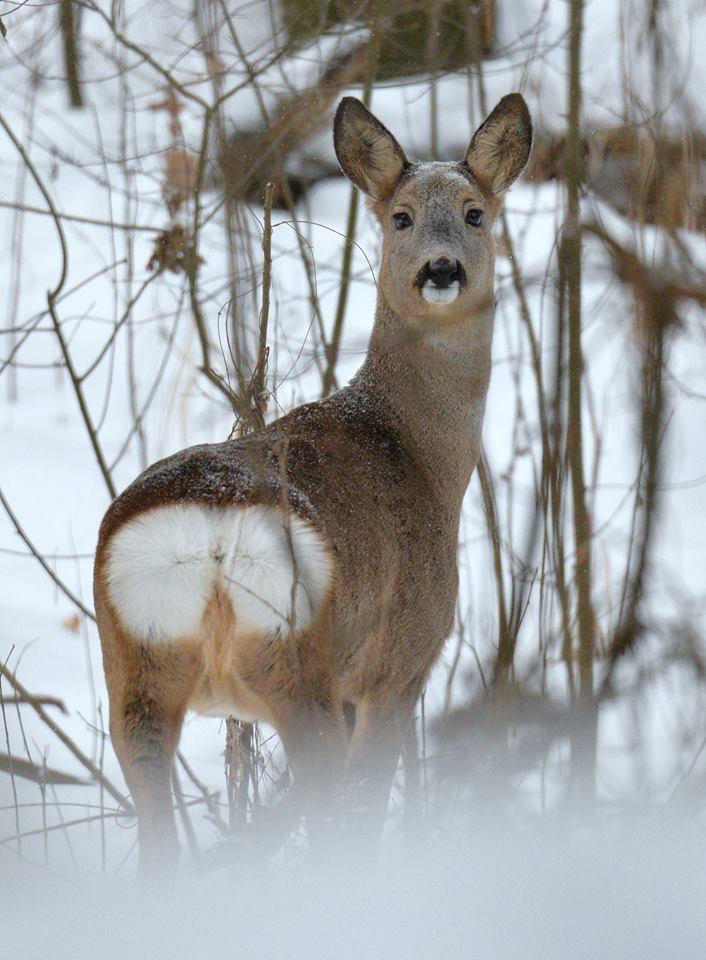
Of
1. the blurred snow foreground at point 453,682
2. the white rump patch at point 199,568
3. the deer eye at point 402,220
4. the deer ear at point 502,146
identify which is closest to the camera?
the blurred snow foreground at point 453,682

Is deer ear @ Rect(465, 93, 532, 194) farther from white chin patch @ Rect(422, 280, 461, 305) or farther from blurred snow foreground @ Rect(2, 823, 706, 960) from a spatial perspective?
blurred snow foreground @ Rect(2, 823, 706, 960)

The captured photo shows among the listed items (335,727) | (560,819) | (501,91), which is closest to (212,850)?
(335,727)

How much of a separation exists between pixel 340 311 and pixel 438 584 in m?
1.70

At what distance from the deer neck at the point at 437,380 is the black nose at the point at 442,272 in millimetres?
254

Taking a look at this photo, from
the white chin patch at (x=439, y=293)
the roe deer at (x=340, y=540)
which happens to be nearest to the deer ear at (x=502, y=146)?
the roe deer at (x=340, y=540)

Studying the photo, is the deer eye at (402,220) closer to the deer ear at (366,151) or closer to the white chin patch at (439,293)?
the deer ear at (366,151)

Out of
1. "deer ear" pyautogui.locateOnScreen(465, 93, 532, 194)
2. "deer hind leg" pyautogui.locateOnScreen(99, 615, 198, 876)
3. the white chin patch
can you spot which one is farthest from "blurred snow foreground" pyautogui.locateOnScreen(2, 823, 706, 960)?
"deer ear" pyautogui.locateOnScreen(465, 93, 532, 194)

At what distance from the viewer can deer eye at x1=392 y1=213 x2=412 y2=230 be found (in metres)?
4.39

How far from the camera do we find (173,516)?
2938 millimetres

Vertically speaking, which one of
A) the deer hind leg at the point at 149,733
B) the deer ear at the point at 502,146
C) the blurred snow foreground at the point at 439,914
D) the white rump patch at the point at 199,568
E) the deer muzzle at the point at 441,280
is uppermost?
the deer ear at the point at 502,146

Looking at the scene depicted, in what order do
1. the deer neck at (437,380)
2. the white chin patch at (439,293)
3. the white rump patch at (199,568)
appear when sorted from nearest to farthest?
the white rump patch at (199,568) → the white chin patch at (439,293) → the deer neck at (437,380)

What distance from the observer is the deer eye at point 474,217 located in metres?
4.40

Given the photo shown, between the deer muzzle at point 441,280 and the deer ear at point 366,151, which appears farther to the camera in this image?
the deer ear at point 366,151

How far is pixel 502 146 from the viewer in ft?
15.0
